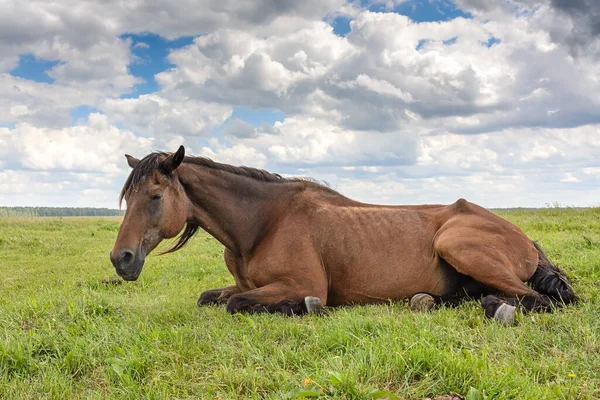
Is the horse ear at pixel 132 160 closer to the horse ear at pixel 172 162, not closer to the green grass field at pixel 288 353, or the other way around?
the horse ear at pixel 172 162

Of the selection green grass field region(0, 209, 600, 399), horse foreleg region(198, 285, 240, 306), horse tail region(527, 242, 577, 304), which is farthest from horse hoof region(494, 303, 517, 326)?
horse foreleg region(198, 285, 240, 306)

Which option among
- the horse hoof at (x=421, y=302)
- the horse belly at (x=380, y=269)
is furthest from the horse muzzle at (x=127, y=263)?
the horse hoof at (x=421, y=302)

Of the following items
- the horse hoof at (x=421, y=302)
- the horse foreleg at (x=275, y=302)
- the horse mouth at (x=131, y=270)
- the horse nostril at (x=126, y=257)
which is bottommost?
the horse hoof at (x=421, y=302)

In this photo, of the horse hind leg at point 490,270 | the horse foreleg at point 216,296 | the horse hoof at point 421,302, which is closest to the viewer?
the horse hind leg at point 490,270

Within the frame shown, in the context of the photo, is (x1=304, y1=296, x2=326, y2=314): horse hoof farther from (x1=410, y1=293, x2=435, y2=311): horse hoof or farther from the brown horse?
(x1=410, y1=293, x2=435, y2=311): horse hoof

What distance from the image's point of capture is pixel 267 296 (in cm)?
523

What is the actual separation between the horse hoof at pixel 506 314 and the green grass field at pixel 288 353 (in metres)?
0.10

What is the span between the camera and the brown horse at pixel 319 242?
206 inches

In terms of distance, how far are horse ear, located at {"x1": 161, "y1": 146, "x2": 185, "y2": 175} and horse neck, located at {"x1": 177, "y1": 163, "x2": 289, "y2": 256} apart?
11.4 inches

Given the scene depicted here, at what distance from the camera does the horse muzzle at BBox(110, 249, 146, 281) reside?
487 cm

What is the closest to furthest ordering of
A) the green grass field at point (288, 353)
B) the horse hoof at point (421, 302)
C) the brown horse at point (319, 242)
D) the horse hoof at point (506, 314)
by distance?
the green grass field at point (288, 353) → the horse hoof at point (506, 314) → the brown horse at point (319, 242) → the horse hoof at point (421, 302)

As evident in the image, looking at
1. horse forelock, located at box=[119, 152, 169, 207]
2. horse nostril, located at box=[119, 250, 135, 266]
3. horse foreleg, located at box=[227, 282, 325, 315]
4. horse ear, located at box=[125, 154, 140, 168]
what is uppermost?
horse ear, located at box=[125, 154, 140, 168]

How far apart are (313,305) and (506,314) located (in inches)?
76.0

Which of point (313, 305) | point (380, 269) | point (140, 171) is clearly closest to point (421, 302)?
point (380, 269)
